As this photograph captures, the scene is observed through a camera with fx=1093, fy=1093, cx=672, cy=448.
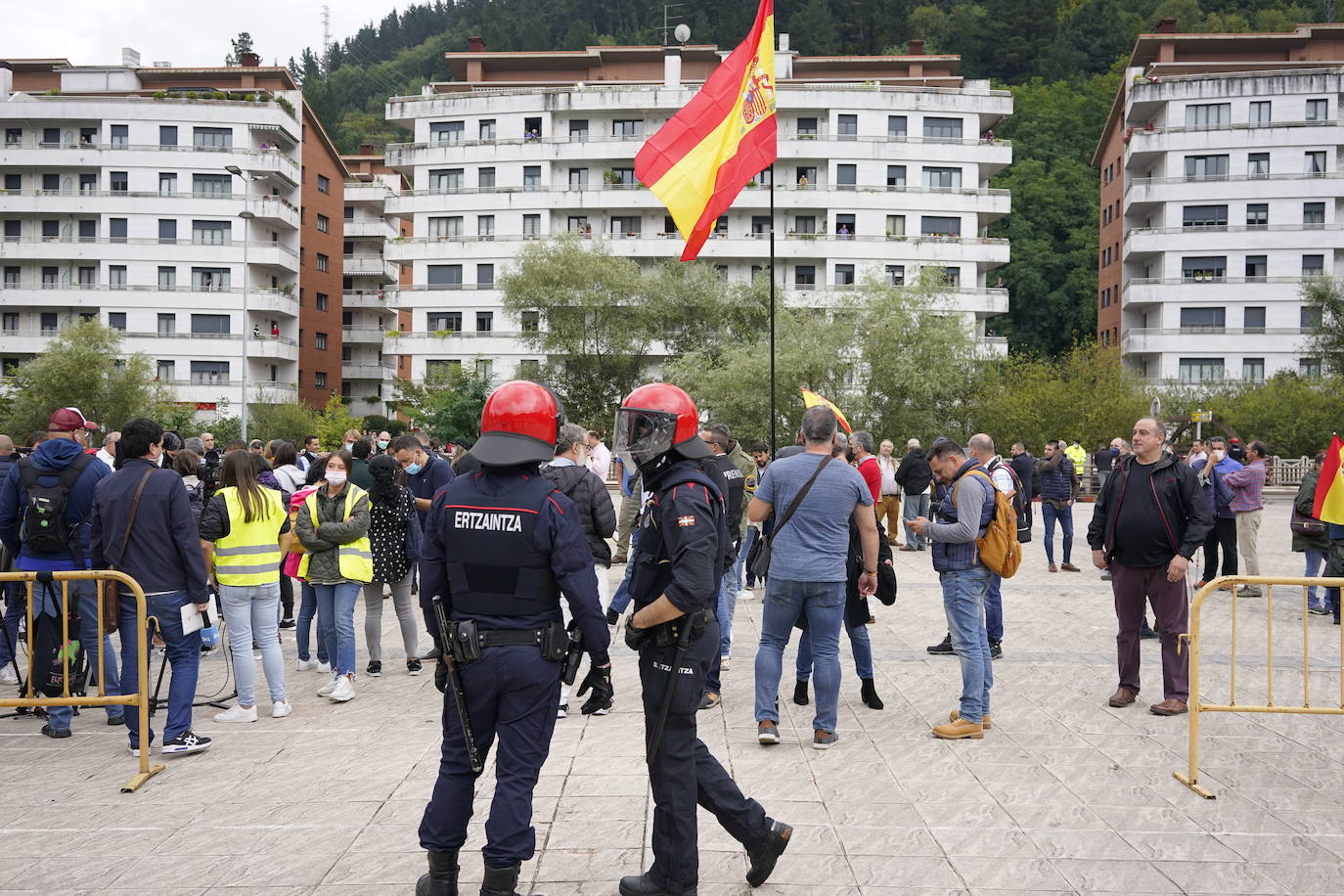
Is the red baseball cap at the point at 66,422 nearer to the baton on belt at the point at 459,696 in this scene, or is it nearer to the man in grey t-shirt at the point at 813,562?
the baton on belt at the point at 459,696

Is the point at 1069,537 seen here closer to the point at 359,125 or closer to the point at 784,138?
the point at 784,138

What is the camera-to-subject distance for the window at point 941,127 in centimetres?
5675

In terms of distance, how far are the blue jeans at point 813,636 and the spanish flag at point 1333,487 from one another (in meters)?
7.96

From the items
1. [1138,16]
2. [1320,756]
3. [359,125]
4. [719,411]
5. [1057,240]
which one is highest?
[1138,16]

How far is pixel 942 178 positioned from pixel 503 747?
185ft

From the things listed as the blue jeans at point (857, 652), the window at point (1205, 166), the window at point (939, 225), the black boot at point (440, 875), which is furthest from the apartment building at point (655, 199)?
the black boot at point (440, 875)

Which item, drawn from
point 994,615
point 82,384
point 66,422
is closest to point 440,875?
point 66,422

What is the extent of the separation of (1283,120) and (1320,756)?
5840cm

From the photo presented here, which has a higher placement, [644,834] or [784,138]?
[784,138]

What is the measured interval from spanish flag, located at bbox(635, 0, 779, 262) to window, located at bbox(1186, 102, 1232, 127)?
5316 cm

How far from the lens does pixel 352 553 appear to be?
8.77m

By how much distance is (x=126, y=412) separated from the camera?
165ft

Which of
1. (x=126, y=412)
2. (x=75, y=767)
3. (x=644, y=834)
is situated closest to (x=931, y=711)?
(x=644, y=834)

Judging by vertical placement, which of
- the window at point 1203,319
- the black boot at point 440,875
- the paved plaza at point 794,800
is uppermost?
the window at point 1203,319
